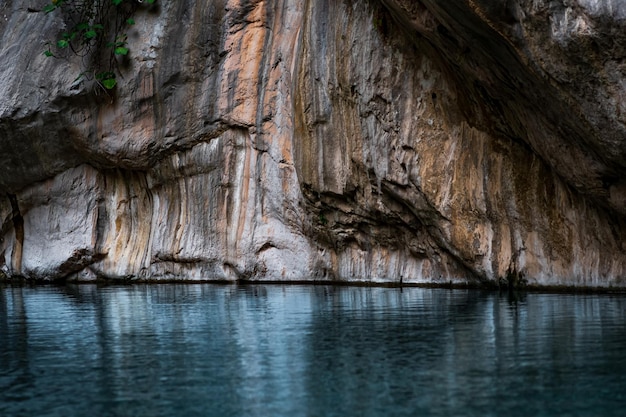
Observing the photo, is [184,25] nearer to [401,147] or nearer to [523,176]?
[401,147]

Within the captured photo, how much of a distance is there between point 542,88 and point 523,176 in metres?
2.97

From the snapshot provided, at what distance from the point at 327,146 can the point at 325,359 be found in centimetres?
1057

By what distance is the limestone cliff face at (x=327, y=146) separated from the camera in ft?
40.2

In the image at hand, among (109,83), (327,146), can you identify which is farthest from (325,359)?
(109,83)

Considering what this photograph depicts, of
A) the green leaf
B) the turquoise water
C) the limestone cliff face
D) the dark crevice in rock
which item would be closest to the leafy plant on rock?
the green leaf

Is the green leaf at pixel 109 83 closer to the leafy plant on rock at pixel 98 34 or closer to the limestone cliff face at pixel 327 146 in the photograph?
the leafy plant on rock at pixel 98 34

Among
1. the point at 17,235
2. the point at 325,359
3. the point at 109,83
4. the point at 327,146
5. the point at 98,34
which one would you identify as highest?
the point at 98,34

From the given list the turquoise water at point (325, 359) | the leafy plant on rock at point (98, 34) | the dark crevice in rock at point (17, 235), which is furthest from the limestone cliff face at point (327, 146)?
the turquoise water at point (325, 359)

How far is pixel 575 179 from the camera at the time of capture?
514 inches

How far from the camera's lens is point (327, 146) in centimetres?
1773

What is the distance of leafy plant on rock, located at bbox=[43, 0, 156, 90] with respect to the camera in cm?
2045

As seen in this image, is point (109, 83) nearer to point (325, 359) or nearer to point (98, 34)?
point (98, 34)

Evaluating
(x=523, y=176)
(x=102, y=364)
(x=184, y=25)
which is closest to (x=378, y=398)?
(x=102, y=364)

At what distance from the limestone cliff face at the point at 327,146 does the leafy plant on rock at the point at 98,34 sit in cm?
36
